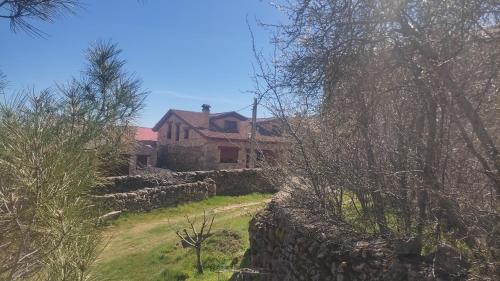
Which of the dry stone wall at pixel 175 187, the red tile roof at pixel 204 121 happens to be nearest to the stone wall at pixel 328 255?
the dry stone wall at pixel 175 187

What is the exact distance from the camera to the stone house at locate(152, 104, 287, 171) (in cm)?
3169

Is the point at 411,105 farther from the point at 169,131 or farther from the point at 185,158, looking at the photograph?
the point at 169,131

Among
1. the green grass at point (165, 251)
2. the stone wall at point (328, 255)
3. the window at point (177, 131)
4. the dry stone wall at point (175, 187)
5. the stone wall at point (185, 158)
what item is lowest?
the green grass at point (165, 251)

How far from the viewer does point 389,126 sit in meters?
4.36

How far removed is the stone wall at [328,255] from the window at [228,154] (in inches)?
991

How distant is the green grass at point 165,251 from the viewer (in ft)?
30.3

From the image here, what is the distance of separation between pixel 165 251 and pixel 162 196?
7204 mm

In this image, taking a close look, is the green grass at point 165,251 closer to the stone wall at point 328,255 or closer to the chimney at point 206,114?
the stone wall at point 328,255

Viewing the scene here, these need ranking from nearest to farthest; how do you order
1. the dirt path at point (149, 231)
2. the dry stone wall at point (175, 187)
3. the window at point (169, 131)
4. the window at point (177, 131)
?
the dirt path at point (149, 231), the dry stone wall at point (175, 187), the window at point (177, 131), the window at point (169, 131)

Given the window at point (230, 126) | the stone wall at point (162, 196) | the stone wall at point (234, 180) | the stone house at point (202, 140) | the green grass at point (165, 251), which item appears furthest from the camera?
the window at point (230, 126)

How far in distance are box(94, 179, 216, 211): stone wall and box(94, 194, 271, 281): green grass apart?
654 millimetres

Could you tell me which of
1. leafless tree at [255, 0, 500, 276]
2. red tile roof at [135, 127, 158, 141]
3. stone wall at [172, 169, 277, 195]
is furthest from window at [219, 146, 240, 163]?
leafless tree at [255, 0, 500, 276]

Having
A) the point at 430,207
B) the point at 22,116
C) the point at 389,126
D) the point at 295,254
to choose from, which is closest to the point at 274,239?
the point at 295,254

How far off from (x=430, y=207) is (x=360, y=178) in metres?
0.90
